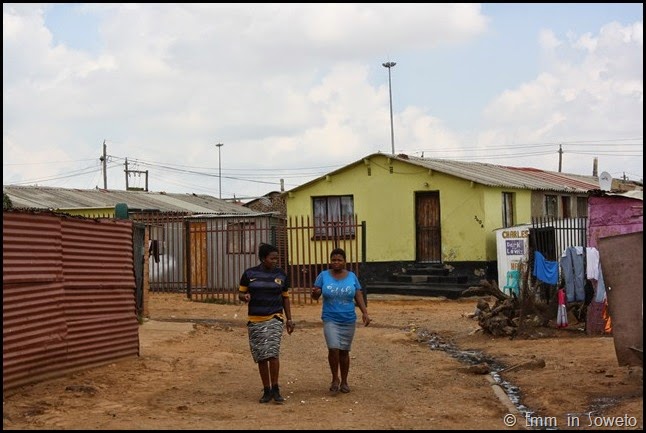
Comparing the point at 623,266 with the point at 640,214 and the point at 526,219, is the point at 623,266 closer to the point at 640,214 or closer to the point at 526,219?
the point at 640,214

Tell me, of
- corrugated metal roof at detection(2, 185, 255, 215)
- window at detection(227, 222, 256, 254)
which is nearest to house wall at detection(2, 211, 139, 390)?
window at detection(227, 222, 256, 254)

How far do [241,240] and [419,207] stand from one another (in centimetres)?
583

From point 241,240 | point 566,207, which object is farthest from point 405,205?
point 566,207

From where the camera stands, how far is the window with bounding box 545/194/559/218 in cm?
3084

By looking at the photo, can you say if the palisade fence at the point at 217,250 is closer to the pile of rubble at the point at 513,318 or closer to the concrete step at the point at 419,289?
the concrete step at the point at 419,289

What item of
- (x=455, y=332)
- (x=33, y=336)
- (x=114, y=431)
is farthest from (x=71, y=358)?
(x=455, y=332)

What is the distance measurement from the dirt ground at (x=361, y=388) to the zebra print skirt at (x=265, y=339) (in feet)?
1.70

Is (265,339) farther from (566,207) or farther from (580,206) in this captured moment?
(580,206)

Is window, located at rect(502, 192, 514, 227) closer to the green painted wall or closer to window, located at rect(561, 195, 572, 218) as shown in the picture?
the green painted wall

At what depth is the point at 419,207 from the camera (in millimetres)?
27844

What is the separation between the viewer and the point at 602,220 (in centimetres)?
1562

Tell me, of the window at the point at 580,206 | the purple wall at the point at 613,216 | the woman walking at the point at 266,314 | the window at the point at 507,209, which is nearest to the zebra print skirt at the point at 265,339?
the woman walking at the point at 266,314

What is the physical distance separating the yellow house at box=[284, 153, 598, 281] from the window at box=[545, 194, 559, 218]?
0.58m

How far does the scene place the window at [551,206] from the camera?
101ft
